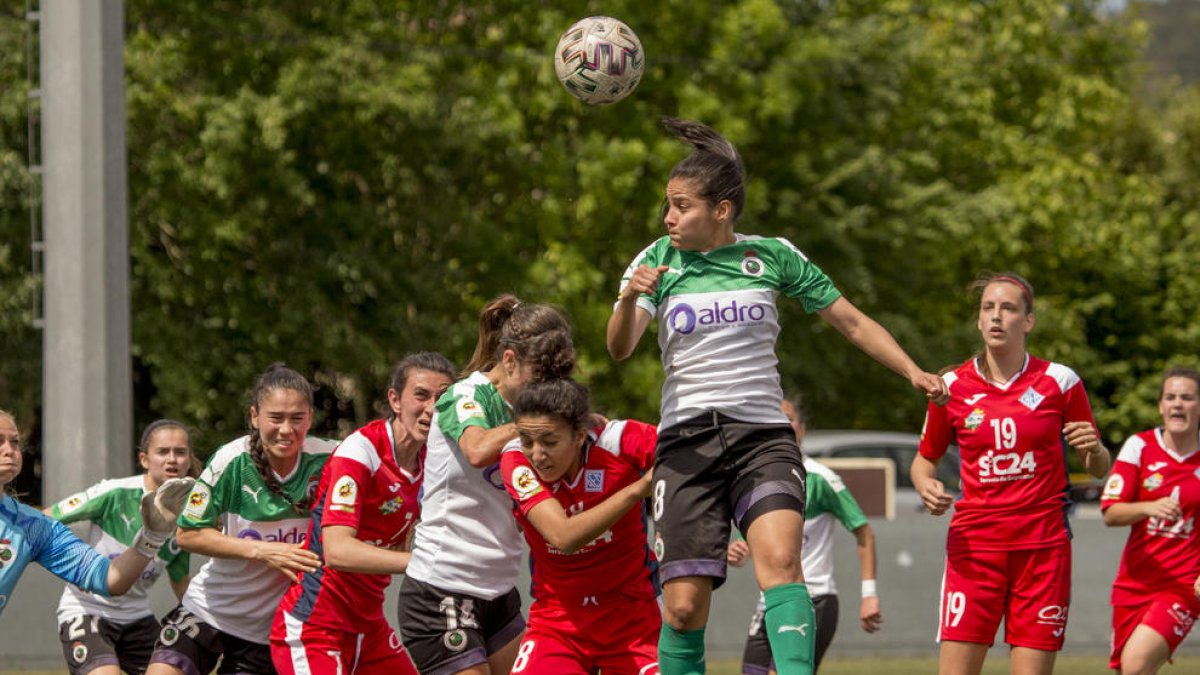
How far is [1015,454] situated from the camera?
8250mm

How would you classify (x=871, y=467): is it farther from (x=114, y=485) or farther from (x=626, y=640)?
(x=626, y=640)

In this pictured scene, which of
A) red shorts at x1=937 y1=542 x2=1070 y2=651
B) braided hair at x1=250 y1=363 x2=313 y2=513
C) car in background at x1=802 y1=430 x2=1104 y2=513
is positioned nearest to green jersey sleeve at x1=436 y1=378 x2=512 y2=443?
braided hair at x1=250 y1=363 x2=313 y2=513

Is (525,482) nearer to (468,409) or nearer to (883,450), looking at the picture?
(468,409)

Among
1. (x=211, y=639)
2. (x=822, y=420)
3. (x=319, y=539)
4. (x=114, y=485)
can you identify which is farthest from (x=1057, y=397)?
(x=822, y=420)

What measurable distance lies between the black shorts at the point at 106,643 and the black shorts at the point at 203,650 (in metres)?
1.20

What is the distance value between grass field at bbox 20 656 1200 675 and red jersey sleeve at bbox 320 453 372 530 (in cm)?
651

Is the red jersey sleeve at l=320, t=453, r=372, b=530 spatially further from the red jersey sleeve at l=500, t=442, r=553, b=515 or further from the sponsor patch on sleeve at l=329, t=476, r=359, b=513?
the red jersey sleeve at l=500, t=442, r=553, b=515

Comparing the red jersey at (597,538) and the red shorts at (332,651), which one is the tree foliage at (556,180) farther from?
the red jersey at (597,538)

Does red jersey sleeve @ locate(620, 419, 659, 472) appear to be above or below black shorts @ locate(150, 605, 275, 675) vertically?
above

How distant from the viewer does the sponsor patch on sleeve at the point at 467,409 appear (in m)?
7.01

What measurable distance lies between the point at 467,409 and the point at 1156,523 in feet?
14.3

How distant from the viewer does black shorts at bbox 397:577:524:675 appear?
7199 mm

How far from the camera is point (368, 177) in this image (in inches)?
1053

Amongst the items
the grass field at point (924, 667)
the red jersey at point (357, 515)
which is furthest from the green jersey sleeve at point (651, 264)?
the grass field at point (924, 667)
